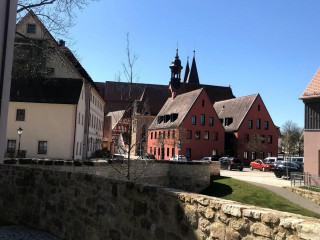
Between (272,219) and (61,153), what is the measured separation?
2918 cm

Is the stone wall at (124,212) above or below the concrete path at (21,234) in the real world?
above

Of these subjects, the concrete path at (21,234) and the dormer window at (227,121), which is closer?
the concrete path at (21,234)

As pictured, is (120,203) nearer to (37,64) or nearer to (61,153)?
(37,64)

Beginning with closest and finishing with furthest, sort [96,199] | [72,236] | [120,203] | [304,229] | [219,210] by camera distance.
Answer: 1. [304,229]
2. [219,210]
3. [120,203]
4. [96,199]
5. [72,236]

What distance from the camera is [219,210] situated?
12.7 feet

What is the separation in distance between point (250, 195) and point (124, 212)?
1802cm

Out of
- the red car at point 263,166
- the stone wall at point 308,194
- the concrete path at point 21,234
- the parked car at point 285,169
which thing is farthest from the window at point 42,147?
the red car at point 263,166

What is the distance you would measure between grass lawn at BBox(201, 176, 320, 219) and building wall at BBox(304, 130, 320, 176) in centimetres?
392

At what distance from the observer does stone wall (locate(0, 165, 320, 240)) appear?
3.40 m

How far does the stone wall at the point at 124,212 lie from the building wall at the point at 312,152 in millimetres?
20130

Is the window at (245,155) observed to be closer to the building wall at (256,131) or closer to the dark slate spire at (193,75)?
the building wall at (256,131)

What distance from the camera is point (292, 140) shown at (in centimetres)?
6456

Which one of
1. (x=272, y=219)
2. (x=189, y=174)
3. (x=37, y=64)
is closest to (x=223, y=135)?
(x=189, y=174)

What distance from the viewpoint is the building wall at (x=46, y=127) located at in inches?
1186
